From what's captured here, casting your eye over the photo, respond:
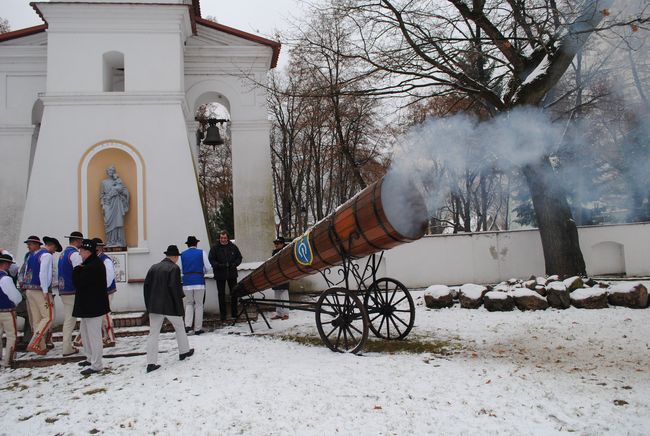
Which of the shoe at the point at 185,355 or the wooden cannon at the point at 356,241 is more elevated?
the wooden cannon at the point at 356,241

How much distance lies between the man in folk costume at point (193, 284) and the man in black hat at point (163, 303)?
89.2 inches

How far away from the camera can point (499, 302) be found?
378 inches

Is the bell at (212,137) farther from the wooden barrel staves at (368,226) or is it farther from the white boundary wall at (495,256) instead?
the wooden barrel staves at (368,226)

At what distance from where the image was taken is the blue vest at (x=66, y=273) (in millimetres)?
7367

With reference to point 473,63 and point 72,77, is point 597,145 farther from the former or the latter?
point 72,77

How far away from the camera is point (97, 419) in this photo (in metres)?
4.54

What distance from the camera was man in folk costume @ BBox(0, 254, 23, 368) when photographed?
6738 mm

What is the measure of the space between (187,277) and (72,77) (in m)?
6.32

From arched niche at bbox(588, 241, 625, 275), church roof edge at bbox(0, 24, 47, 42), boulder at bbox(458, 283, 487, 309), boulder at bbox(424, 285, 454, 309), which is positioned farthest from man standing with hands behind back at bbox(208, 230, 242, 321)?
arched niche at bbox(588, 241, 625, 275)

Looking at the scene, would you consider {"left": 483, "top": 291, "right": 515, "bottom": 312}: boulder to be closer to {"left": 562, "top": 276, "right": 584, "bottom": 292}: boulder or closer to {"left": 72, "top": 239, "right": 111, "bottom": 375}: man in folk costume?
{"left": 562, "top": 276, "right": 584, "bottom": 292}: boulder

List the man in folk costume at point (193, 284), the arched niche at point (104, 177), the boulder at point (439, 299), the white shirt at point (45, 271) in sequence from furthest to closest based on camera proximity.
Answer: the arched niche at point (104, 177), the boulder at point (439, 299), the man in folk costume at point (193, 284), the white shirt at point (45, 271)

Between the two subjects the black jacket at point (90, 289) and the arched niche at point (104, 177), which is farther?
the arched niche at point (104, 177)

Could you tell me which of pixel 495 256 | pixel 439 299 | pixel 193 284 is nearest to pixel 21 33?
pixel 193 284

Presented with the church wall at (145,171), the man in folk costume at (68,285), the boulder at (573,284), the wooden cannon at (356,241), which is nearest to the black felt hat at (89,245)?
the man in folk costume at (68,285)
